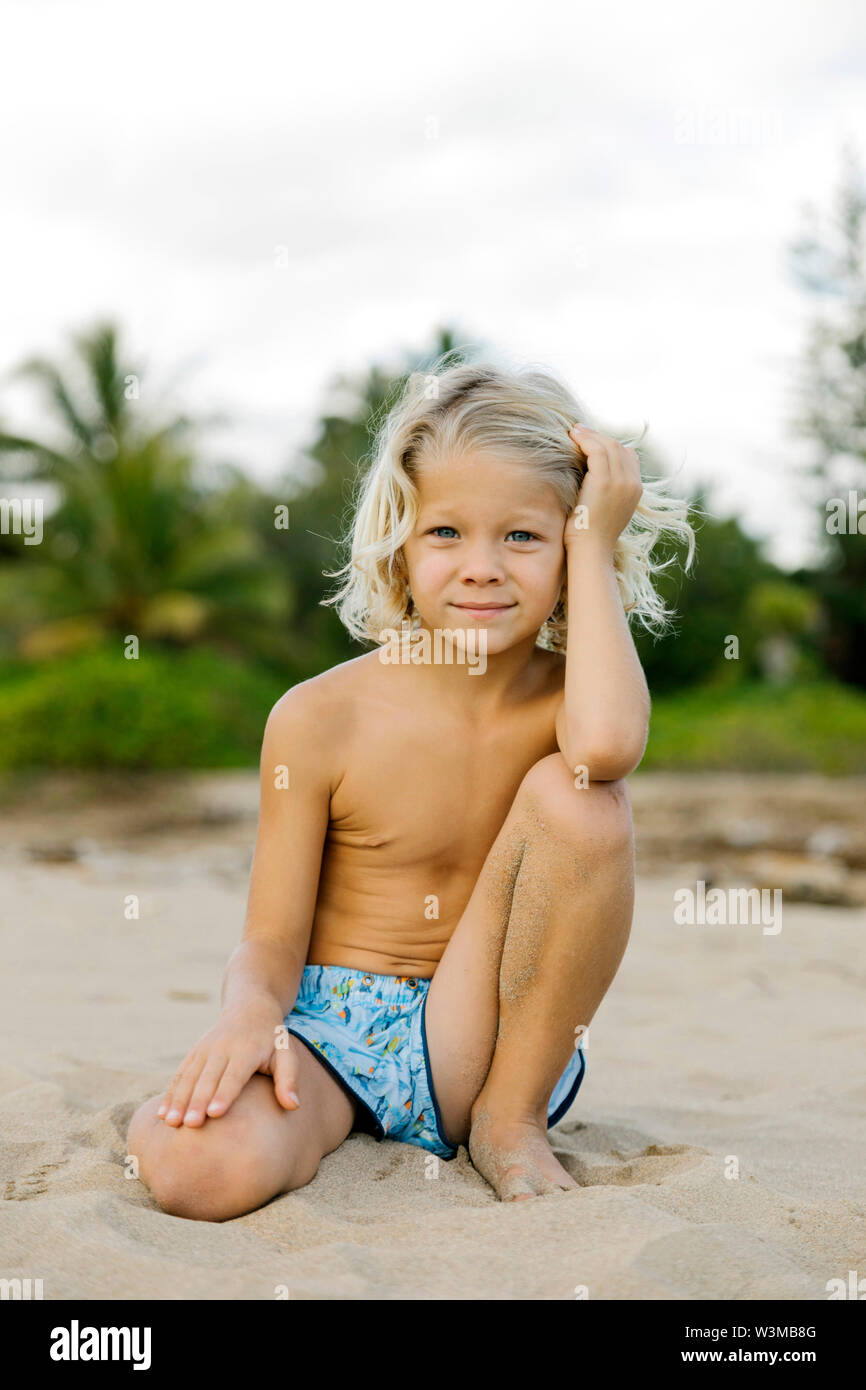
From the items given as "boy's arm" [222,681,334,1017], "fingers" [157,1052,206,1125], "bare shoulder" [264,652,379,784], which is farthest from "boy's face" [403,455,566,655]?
"fingers" [157,1052,206,1125]

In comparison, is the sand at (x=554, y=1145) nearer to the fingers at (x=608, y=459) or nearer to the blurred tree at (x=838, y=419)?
the fingers at (x=608, y=459)

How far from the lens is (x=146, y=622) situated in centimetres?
1745

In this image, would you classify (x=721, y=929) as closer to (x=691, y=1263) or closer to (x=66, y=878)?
(x=66, y=878)

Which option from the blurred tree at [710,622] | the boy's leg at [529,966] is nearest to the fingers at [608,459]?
the boy's leg at [529,966]

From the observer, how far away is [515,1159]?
234 cm

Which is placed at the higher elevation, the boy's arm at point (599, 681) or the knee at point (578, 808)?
the boy's arm at point (599, 681)

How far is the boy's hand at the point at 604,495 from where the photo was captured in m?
2.52

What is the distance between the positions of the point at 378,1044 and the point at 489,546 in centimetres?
101

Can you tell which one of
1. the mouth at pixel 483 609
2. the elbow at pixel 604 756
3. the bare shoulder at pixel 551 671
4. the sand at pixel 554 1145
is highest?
the mouth at pixel 483 609

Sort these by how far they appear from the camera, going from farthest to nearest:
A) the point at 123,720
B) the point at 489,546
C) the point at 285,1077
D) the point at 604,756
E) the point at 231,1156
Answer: the point at 123,720
the point at 489,546
the point at 604,756
the point at 285,1077
the point at 231,1156

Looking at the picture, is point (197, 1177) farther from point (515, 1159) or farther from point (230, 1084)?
point (515, 1159)

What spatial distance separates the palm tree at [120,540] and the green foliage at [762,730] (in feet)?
20.6

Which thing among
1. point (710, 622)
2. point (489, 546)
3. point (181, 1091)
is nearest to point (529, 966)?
point (181, 1091)
